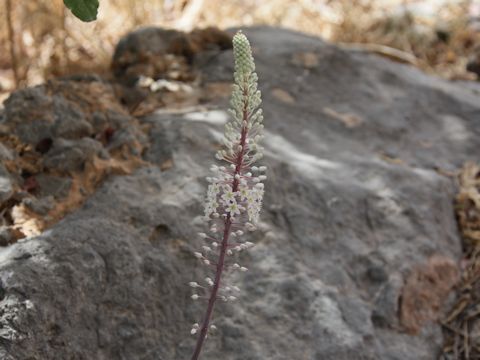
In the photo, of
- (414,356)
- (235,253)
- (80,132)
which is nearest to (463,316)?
(414,356)

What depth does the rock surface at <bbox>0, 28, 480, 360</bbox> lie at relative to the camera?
2.03m

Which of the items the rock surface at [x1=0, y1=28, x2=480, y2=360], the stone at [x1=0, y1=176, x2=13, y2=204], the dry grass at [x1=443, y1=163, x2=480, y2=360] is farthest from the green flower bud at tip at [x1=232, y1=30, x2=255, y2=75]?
the dry grass at [x1=443, y1=163, x2=480, y2=360]

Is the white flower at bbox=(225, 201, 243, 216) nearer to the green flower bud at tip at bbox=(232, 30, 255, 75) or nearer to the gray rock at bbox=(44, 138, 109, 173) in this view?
the green flower bud at tip at bbox=(232, 30, 255, 75)

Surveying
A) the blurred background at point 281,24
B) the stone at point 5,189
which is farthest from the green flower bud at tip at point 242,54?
the blurred background at point 281,24

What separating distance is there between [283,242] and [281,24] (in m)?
3.81

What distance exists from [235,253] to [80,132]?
84 cm

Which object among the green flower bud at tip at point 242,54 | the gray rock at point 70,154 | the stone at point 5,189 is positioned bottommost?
the stone at point 5,189

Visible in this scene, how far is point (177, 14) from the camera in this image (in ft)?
19.3

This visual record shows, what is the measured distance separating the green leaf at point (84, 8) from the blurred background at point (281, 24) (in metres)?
2.27

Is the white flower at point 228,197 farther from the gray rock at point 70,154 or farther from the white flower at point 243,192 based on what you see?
the gray rock at point 70,154

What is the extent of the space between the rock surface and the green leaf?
2.29 feet

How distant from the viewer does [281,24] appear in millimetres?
5988

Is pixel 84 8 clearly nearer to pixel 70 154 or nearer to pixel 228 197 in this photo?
pixel 228 197

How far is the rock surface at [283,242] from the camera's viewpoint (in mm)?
2029
